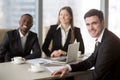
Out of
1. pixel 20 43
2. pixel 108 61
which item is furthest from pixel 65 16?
pixel 108 61

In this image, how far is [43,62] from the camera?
265cm

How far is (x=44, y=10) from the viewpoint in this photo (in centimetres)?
432

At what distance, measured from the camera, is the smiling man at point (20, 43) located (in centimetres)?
299

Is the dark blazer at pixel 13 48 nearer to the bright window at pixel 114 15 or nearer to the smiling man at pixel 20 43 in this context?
the smiling man at pixel 20 43

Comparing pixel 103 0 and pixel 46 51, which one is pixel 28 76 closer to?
pixel 46 51

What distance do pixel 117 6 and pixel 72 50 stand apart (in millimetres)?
2918

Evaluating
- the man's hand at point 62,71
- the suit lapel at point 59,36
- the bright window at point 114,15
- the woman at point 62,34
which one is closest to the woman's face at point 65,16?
the woman at point 62,34

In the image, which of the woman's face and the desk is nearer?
the desk

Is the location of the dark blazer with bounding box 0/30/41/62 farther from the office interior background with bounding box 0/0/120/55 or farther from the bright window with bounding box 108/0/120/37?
the bright window with bounding box 108/0/120/37

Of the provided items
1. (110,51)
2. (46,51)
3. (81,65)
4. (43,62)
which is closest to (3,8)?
(46,51)

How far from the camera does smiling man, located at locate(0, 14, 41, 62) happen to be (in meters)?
2.99

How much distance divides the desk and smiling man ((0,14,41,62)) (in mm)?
→ 449

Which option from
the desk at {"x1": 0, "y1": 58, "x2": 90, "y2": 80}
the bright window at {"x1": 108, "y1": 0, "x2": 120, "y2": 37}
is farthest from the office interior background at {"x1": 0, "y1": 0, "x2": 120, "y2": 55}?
the desk at {"x1": 0, "y1": 58, "x2": 90, "y2": 80}

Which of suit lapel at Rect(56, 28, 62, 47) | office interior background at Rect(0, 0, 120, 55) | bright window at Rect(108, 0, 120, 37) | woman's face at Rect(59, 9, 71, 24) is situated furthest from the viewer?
bright window at Rect(108, 0, 120, 37)
